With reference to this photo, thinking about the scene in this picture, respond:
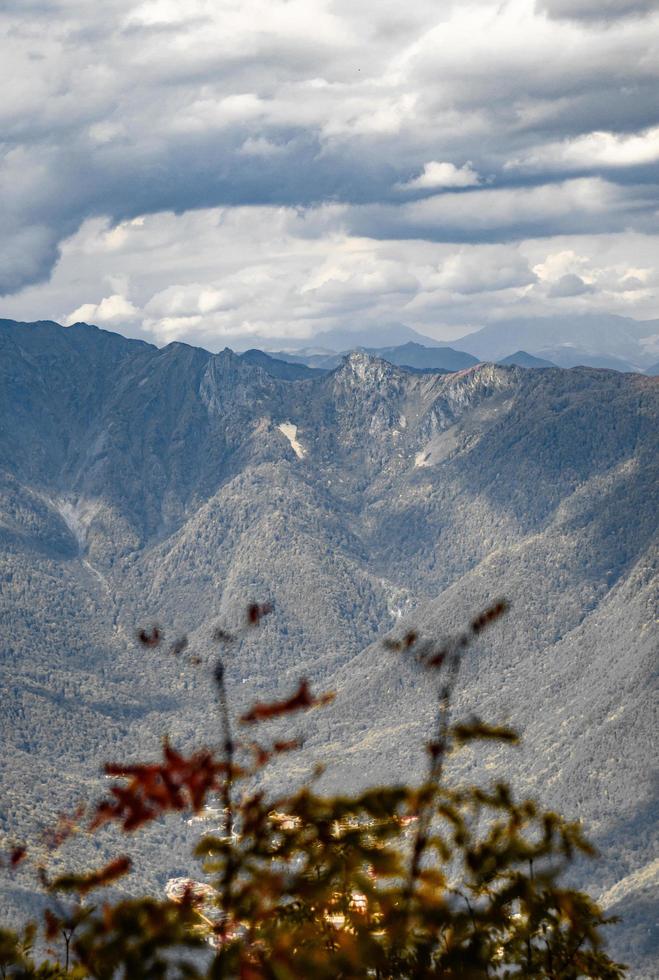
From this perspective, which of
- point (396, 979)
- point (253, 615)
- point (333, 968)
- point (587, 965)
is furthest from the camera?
point (587, 965)

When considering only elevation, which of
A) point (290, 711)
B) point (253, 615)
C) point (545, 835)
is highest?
point (253, 615)

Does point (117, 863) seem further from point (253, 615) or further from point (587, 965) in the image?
point (587, 965)

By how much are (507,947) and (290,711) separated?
1081 centimetres

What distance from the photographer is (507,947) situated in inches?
857

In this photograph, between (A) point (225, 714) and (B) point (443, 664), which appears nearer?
(A) point (225, 714)

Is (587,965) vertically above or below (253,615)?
below

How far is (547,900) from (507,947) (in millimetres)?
3058

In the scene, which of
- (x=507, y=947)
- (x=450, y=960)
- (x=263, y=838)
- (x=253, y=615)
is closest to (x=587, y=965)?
(x=507, y=947)

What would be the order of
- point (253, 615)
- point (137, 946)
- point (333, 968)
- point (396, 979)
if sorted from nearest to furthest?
point (333, 968)
point (137, 946)
point (253, 615)
point (396, 979)

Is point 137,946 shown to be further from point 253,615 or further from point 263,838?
point 253,615

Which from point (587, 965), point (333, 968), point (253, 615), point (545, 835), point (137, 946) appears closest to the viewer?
point (333, 968)

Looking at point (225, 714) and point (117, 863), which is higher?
point (225, 714)

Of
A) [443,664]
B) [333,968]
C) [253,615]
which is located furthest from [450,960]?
[253,615]

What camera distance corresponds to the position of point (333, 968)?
1334 centimetres
